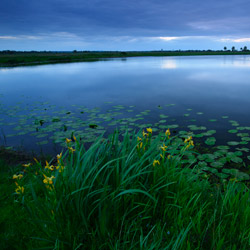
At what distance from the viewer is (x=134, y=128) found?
21.4ft

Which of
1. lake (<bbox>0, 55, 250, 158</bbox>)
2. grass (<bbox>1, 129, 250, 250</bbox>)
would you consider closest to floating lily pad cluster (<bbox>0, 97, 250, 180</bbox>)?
lake (<bbox>0, 55, 250, 158</bbox>)

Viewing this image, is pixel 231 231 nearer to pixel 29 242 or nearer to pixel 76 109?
pixel 29 242

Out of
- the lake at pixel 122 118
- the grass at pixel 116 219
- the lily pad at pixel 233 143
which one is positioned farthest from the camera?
the lake at pixel 122 118

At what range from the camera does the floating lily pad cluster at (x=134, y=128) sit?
4.34 meters

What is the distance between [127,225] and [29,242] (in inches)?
40.4

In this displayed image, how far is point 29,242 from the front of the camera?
6.63 ft

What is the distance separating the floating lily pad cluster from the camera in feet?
14.2

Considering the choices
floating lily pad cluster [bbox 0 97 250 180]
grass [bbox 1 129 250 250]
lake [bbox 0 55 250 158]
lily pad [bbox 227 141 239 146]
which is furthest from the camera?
lake [bbox 0 55 250 158]

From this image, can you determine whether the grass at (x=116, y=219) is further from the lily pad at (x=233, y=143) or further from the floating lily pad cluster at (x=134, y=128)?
the lily pad at (x=233, y=143)

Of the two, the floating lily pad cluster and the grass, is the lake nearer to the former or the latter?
the floating lily pad cluster

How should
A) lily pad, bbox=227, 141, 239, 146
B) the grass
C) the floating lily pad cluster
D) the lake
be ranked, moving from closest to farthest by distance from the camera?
the grass
the floating lily pad cluster
lily pad, bbox=227, 141, 239, 146
the lake

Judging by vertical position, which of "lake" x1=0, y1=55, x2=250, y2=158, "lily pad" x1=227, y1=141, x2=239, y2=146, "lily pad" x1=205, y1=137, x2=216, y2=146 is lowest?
"lily pad" x1=227, y1=141, x2=239, y2=146

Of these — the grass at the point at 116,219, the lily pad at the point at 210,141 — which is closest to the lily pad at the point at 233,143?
the lily pad at the point at 210,141

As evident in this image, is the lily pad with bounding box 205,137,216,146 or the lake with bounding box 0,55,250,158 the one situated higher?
the lake with bounding box 0,55,250,158
